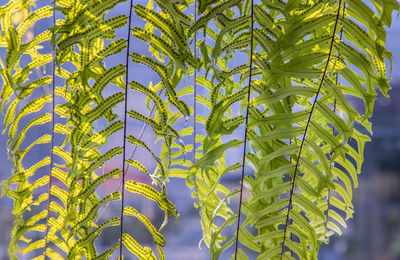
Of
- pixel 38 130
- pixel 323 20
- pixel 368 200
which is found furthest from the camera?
pixel 368 200

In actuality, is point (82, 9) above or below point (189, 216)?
below

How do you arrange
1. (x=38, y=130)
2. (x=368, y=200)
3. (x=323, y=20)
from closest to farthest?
1. (x=323, y=20)
2. (x=38, y=130)
3. (x=368, y=200)

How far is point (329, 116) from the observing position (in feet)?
1.74

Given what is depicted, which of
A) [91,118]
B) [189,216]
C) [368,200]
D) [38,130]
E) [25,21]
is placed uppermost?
[368,200]

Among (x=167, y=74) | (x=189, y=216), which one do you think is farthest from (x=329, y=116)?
(x=189, y=216)

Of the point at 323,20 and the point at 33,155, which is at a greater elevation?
the point at 33,155

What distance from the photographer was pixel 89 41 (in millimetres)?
557

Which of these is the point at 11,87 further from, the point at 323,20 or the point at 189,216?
the point at 189,216

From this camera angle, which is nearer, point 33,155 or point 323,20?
point 323,20

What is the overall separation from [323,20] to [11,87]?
392mm

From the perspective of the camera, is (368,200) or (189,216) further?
(368,200)

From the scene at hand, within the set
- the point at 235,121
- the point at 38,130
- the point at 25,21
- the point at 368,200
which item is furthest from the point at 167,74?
the point at 368,200

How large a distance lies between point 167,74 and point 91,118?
0.11 m

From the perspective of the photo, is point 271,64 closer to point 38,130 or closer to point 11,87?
A: point 11,87
